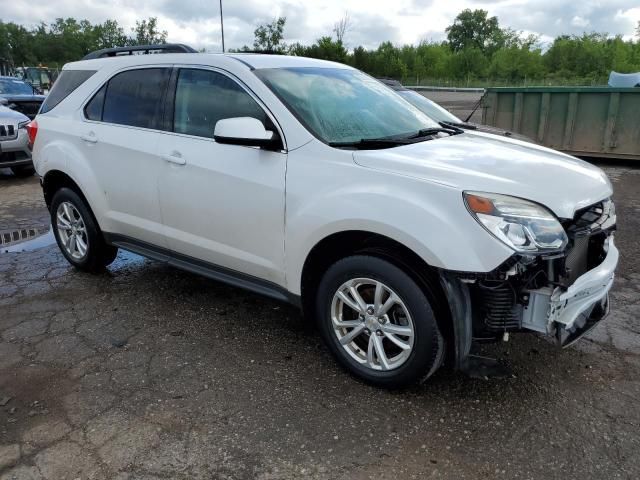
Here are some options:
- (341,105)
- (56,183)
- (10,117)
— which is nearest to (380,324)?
(341,105)

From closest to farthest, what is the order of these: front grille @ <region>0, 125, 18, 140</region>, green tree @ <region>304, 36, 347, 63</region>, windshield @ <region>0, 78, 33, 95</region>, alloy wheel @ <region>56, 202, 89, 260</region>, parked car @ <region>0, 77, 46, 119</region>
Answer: alloy wheel @ <region>56, 202, 89, 260</region> → front grille @ <region>0, 125, 18, 140</region> → parked car @ <region>0, 77, 46, 119</region> → windshield @ <region>0, 78, 33, 95</region> → green tree @ <region>304, 36, 347, 63</region>

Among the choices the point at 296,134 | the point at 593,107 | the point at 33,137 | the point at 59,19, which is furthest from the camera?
the point at 59,19

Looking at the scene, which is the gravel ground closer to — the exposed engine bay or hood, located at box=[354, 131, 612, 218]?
hood, located at box=[354, 131, 612, 218]

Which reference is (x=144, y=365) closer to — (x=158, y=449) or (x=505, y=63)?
(x=158, y=449)

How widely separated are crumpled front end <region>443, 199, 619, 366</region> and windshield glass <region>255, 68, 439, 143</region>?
1192mm

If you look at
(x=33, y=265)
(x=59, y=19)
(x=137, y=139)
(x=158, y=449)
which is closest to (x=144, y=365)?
(x=158, y=449)

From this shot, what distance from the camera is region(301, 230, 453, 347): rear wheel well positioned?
2.68 m

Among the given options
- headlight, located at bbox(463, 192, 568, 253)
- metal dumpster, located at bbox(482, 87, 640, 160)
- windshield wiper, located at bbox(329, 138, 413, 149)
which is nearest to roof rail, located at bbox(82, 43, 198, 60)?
windshield wiper, located at bbox(329, 138, 413, 149)

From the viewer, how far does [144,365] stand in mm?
3287

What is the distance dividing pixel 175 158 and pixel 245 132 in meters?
0.80

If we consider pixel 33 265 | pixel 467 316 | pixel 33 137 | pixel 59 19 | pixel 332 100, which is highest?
pixel 59 19

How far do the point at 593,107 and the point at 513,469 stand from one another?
9.38m

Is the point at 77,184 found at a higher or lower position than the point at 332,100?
lower

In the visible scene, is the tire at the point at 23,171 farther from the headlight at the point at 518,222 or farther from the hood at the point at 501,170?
the headlight at the point at 518,222
